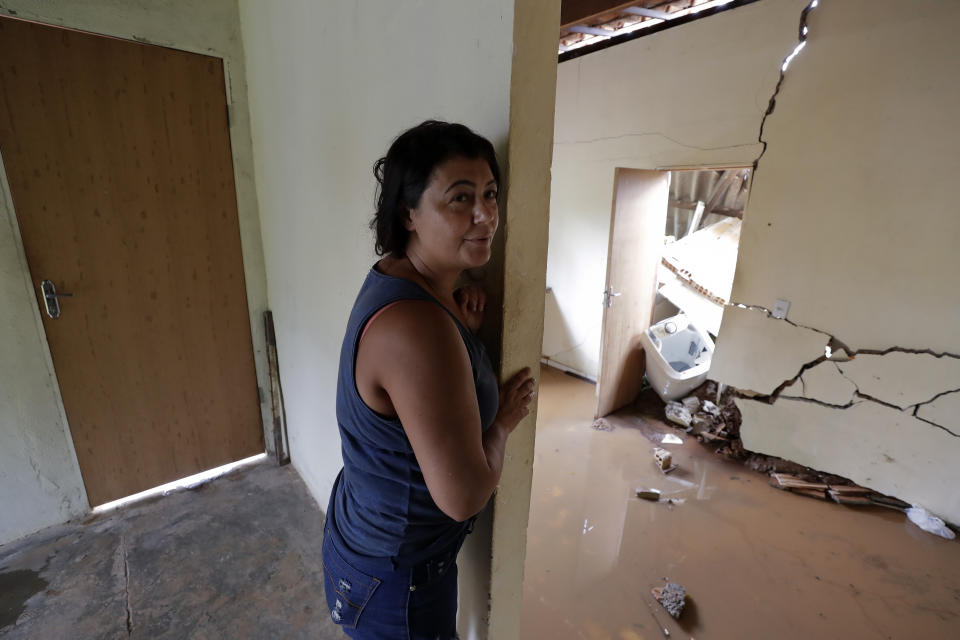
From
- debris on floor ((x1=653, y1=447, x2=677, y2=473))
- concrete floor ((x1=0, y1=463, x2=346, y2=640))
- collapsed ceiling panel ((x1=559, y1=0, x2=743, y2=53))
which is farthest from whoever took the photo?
debris on floor ((x1=653, y1=447, x2=677, y2=473))

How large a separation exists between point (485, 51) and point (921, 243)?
2.75 metres

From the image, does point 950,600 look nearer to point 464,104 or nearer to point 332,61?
point 464,104

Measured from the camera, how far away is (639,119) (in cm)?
331

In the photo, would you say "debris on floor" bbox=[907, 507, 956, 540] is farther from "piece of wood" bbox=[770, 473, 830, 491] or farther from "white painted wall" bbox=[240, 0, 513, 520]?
"white painted wall" bbox=[240, 0, 513, 520]

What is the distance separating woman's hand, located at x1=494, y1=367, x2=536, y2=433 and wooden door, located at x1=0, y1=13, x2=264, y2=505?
2.01 m

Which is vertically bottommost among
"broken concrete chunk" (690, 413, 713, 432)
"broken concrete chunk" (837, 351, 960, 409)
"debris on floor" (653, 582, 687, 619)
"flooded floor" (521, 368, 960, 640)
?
"flooded floor" (521, 368, 960, 640)

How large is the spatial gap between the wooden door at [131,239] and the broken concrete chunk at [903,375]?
3582mm

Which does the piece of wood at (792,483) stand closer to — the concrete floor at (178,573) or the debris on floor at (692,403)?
the debris on floor at (692,403)

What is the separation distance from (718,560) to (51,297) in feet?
11.1

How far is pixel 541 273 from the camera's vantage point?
3.22 ft

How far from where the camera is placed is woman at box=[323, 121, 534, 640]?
69 centimetres

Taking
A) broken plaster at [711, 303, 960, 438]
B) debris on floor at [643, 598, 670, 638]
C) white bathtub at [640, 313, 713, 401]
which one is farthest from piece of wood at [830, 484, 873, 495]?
debris on floor at [643, 598, 670, 638]

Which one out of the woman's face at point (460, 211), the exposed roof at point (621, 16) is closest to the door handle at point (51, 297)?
the woman's face at point (460, 211)

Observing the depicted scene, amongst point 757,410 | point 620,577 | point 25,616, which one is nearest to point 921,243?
point 757,410
